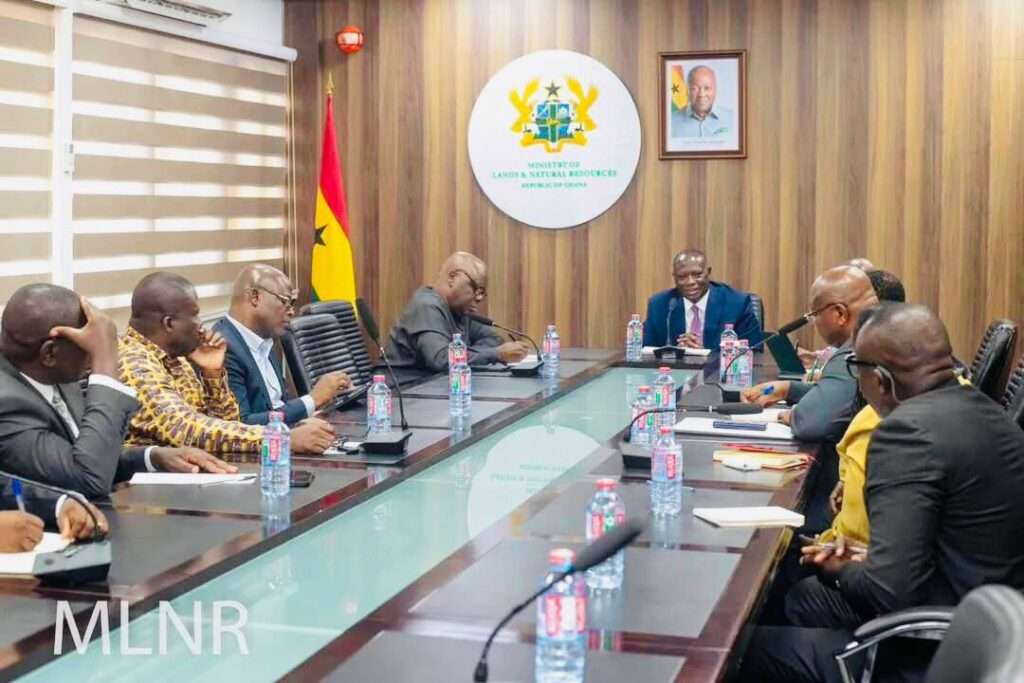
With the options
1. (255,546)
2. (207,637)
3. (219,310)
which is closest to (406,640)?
(207,637)

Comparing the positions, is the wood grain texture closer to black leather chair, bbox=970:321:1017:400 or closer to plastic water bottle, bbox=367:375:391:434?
black leather chair, bbox=970:321:1017:400

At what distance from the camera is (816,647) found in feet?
8.83

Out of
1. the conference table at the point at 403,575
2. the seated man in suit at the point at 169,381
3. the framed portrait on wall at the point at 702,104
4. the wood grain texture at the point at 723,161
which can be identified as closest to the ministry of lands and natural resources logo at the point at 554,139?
the wood grain texture at the point at 723,161

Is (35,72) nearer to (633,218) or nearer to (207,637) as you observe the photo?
(633,218)

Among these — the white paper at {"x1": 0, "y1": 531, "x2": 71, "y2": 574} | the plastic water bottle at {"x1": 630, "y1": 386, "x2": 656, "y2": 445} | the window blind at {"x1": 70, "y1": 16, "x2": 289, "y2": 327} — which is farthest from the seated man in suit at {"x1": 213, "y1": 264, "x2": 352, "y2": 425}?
the white paper at {"x1": 0, "y1": 531, "x2": 71, "y2": 574}

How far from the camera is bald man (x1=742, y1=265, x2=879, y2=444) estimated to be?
12.6 feet

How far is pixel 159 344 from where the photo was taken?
3.70 metres

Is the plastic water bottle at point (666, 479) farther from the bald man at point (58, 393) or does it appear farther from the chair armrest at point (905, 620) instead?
the bald man at point (58, 393)

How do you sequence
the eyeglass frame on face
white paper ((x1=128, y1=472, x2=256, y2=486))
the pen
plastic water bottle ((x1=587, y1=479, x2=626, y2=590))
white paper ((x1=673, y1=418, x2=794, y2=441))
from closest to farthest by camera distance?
plastic water bottle ((x1=587, y1=479, x2=626, y2=590)), the pen, white paper ((x1=128, y1=472, x2=256, y2=486)), white paper ((x1=673, y1=418, x2=794, y2=441)), the eyeglass frame on face

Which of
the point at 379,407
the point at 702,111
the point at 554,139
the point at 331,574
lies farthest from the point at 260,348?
the point at 702,111

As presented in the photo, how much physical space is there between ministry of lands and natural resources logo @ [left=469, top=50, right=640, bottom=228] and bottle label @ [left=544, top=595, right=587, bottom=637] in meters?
5.65

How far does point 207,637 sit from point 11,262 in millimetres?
3650

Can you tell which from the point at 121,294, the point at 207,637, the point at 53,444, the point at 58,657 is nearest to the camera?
the point at 58,657

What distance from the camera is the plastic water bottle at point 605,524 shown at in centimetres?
229
